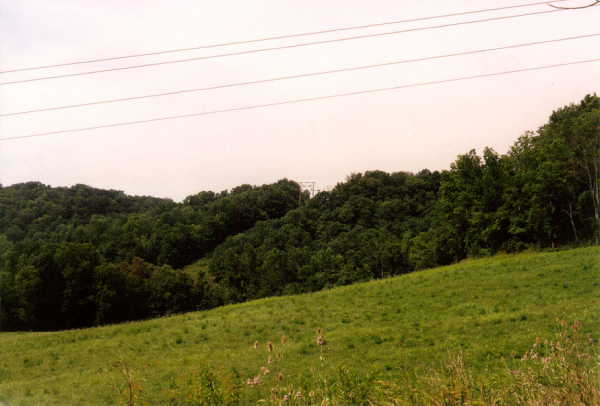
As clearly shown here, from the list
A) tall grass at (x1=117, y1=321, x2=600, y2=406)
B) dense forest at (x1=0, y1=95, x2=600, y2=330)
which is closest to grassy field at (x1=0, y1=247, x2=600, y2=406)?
tall grass at (x1=117, y1=321, x2=600, y2=406)

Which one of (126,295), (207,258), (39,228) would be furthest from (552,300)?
(207,258)

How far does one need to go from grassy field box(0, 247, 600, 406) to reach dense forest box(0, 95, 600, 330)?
10602mm

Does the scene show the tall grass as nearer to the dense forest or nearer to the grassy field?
the grassy field

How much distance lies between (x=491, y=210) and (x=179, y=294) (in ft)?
123

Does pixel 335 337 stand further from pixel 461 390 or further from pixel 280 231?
pixel 280 231

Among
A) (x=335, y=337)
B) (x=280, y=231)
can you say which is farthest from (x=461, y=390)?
(x=280, y=231)

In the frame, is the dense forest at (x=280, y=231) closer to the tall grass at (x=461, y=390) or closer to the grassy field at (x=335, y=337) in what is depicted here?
the grassy field at (x=335, y=337)

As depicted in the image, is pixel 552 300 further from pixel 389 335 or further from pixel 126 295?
pixel 126 295

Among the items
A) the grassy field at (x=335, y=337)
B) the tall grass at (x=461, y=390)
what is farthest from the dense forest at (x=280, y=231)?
the tall grass at (x=461, y=390)

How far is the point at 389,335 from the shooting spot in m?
13.6

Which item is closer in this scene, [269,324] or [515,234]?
[269,324]

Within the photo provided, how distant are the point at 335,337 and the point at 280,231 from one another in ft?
243

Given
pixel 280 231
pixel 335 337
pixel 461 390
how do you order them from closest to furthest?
pixel 461 390
pixel 335 337
pixel 280 231

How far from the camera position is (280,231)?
87.9 metres
